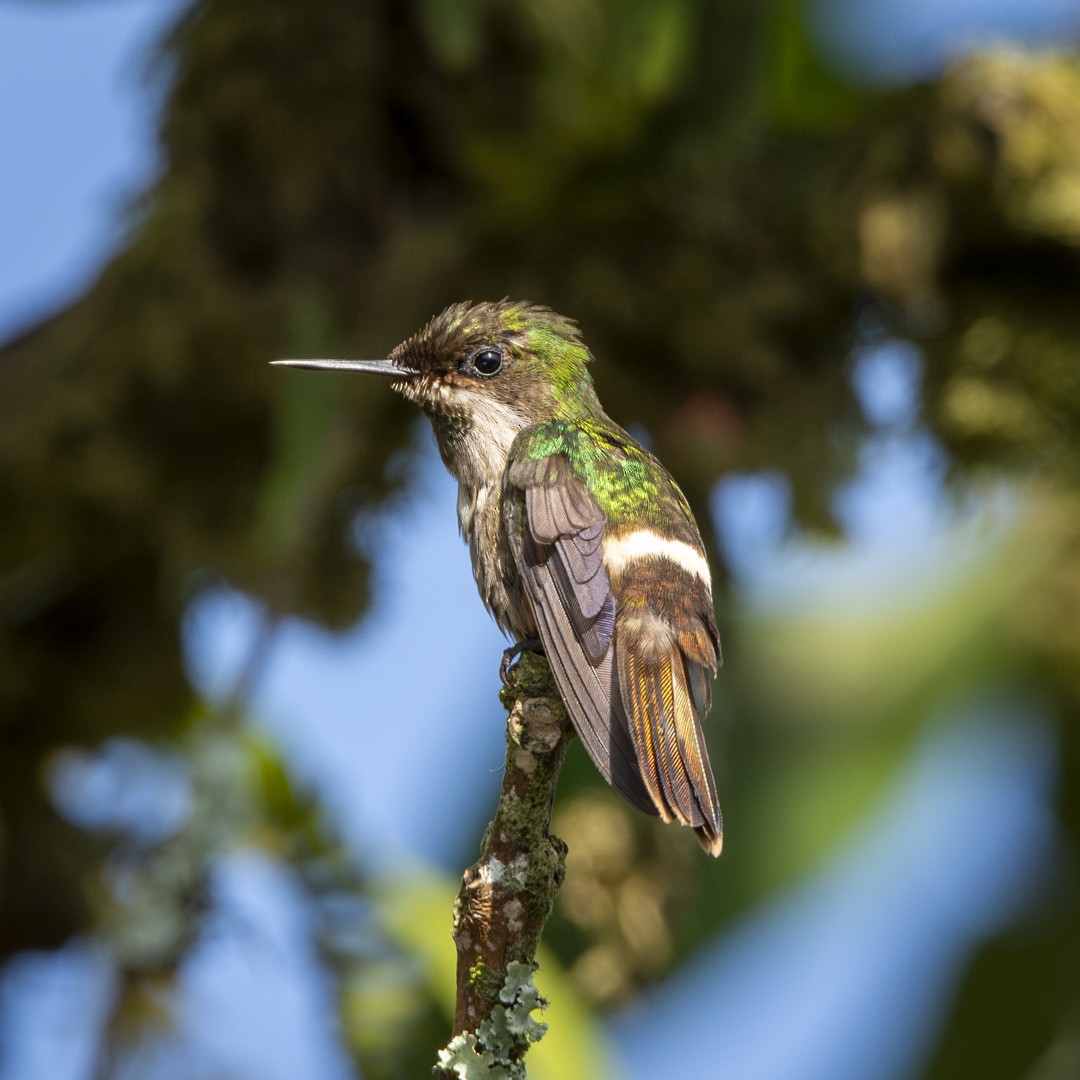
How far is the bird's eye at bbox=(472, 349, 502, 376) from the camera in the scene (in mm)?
3539

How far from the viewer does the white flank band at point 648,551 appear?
123 inches

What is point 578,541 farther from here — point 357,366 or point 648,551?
point 357,366

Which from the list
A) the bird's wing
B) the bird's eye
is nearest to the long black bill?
the bird's eye

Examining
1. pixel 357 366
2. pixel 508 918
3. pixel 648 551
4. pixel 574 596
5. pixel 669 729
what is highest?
pixel 357 366

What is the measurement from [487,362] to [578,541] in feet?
2.05

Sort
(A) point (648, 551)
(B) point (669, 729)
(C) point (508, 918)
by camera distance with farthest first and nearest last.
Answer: (A) point (648, 551) < (B) point (669, 729) < (C) point (508, 918)

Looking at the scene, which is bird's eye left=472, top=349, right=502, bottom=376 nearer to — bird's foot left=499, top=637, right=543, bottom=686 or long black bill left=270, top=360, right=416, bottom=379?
long black bill left=270, top=360, right=416, bottom=379

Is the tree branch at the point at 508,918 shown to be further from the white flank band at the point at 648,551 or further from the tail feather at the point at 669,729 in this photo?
the white flank band at the point at 648,551

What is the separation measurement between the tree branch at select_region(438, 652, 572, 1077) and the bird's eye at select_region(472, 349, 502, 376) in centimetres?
113

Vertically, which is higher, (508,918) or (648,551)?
(648,551)

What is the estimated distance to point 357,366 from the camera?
11.2ft

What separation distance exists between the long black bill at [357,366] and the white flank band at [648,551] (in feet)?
2.11

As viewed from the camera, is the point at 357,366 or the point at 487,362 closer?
the point at 357,366

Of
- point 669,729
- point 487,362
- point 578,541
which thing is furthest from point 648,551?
point 487,362
